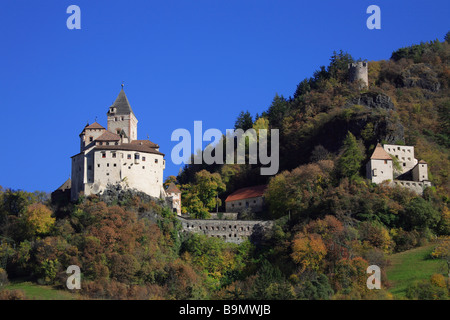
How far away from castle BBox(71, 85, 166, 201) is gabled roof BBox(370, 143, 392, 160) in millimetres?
23709

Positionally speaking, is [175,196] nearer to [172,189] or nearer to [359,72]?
[172,189]

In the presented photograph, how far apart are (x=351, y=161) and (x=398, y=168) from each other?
20.6 ft

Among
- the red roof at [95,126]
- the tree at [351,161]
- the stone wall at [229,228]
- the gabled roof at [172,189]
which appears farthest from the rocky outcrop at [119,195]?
the tree at [351,161]

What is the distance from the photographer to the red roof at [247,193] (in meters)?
94.4

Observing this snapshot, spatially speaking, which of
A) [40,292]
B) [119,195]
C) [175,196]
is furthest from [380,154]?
[40,292]

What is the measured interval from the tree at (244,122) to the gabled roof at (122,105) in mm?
24491

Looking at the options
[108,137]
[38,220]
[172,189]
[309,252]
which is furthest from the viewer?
[172,189]

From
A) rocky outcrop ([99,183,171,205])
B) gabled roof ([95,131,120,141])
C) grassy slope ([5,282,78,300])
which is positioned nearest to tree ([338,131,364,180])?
rocky outcrop ([99,183,171,205])

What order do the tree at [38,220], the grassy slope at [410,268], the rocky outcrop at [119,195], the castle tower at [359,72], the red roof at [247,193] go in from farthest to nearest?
the castle tower at [359,72], the red roof at [247,193], the rocky outcrop at [119,195], the tree at [38,220], the grassy slope at [410,268]

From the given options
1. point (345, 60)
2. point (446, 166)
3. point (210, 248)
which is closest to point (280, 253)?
point (210, 248)

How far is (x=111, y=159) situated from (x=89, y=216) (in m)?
8.72

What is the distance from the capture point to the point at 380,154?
87875mm

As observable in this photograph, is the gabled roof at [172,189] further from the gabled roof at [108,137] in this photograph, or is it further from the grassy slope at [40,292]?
the grassy slope at [40,292]

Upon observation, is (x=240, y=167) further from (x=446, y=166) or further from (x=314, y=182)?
(x=446, y=166)
